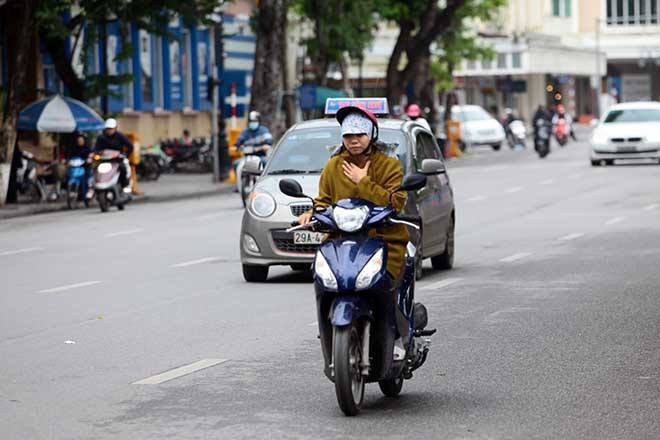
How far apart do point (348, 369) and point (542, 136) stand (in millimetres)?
48457

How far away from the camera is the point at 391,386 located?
9.52 meters

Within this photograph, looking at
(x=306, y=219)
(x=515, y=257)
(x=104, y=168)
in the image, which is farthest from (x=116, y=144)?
(x=306, y=219)

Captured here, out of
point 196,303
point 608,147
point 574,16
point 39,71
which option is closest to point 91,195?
point 39,71

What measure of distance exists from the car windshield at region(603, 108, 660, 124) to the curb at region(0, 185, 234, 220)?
34.8 feet

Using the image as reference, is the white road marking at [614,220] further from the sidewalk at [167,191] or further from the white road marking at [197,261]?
the sidewalk at [167,191]

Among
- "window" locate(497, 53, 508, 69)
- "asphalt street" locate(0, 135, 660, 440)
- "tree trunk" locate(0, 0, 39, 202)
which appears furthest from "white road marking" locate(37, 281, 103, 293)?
"window" locate(497, 53, 508, 69)

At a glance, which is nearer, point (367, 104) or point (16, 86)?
point (367, 104)

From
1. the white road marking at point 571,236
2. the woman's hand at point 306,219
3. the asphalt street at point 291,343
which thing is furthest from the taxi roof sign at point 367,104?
the white road marking at point 571,236

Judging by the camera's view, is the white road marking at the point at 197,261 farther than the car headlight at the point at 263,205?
Yes

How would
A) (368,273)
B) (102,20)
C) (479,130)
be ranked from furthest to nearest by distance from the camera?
1. (479,130)
2. (102,20)
3. (368,273)

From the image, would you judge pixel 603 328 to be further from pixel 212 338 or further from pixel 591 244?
pixel 591 244

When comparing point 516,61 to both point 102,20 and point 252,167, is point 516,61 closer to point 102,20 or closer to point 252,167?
point 102,20

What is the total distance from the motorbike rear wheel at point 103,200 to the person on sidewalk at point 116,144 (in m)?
0.57

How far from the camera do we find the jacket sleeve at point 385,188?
30.2ft
